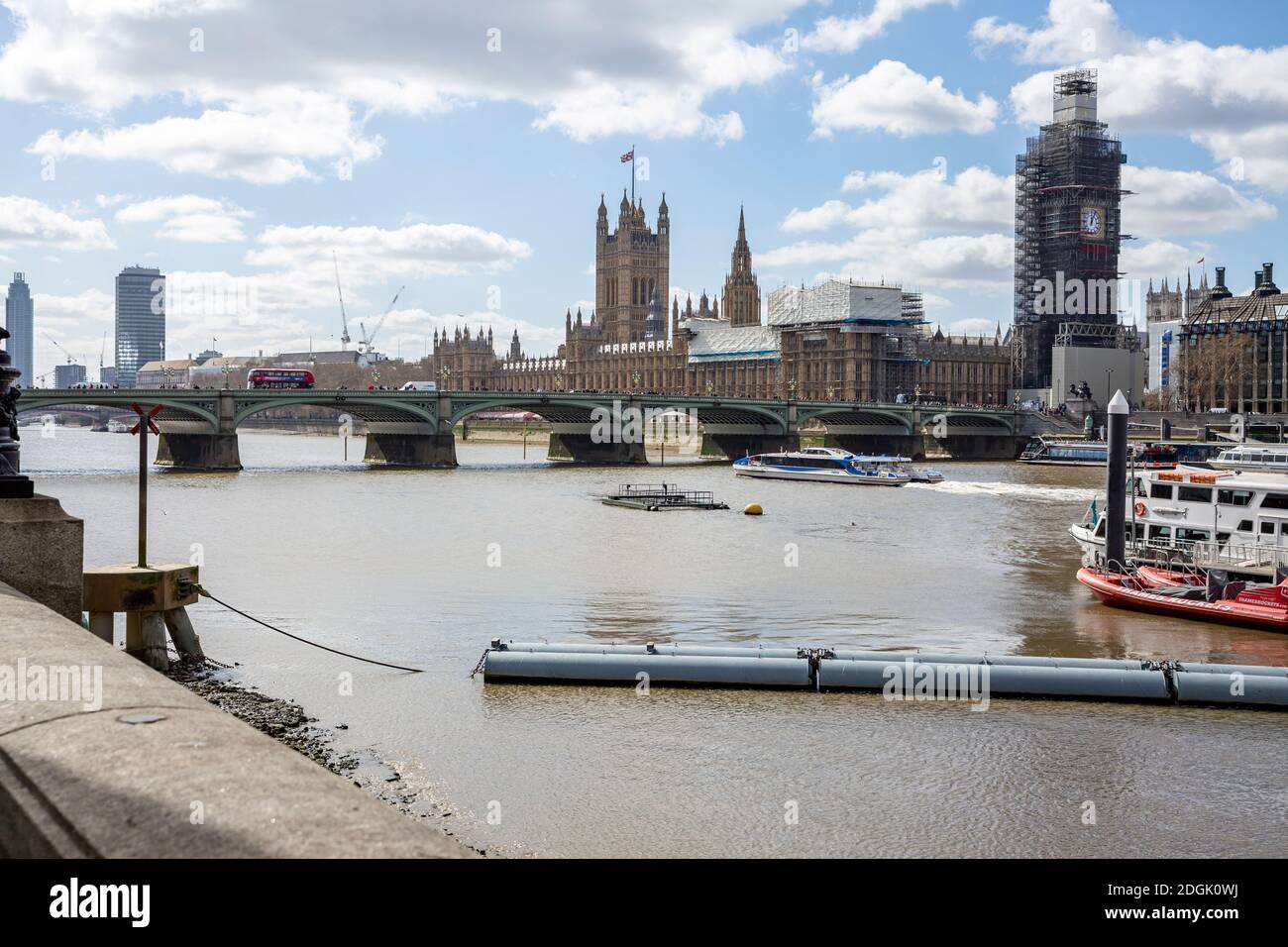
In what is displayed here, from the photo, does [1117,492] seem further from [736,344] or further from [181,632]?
[736,344]

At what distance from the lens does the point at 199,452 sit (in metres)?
91.9

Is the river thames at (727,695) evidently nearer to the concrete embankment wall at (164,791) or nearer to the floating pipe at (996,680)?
the floating pipe at (996,680)

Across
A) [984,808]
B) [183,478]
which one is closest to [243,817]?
[984,808]

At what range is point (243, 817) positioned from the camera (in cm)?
485

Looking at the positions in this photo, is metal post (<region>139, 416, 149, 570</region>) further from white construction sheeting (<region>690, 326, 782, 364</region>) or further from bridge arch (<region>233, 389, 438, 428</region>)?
white construction sheeting (<region>690, 326, 782, 364</region>)

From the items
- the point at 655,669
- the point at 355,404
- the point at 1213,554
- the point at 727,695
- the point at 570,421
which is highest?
the point at 355,404

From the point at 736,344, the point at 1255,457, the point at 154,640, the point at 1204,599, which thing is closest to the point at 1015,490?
the point at 1255,457

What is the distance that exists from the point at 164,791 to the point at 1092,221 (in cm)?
16359

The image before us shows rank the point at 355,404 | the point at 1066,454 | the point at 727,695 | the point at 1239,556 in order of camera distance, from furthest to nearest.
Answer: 1. the point at 1066,454
2. the point at 355,404
3. the point at 1239,556
4. the point at 727,695

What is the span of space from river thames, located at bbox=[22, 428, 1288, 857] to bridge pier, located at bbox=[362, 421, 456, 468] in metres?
41.5
